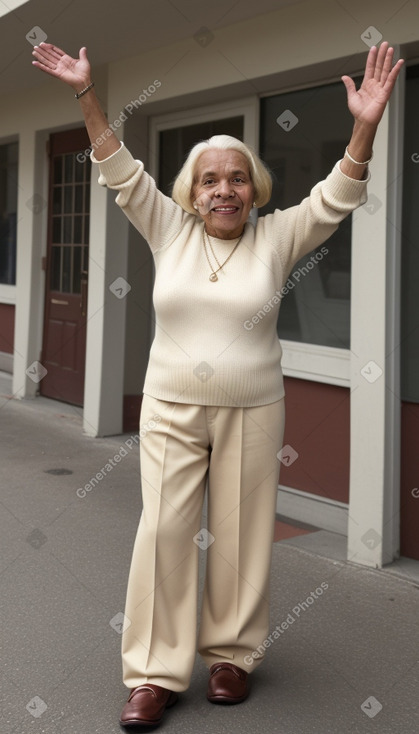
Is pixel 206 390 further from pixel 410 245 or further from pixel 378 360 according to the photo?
pixel 410 245

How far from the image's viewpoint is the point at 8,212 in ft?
34.9

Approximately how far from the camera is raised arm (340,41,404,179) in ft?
9.28

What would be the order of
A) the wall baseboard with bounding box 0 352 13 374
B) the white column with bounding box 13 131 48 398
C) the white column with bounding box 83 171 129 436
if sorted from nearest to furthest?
the white column with bounding box 83 171 129 436
the white column with bounding box 13 131 48 398
the wall baseboard with bounding box 0 352 13 374

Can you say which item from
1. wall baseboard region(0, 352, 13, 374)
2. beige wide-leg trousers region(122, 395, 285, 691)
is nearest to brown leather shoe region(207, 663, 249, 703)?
beige wide-leg trousers region(122, 395, 285, 691)

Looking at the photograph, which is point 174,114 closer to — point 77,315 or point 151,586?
point 77,315

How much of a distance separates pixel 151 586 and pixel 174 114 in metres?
4.90

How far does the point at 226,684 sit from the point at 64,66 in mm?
2193

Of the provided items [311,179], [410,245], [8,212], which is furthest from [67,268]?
[410,245]

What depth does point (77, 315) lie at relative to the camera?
878 centimetres

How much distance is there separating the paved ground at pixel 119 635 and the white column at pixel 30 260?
3455mm

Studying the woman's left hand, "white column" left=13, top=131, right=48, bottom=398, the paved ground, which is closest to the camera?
the woman's left hand

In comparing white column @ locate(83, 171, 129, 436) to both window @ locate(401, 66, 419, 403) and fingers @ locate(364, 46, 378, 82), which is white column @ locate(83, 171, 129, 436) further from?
fingers @ locate(364, 46, 378, 82)

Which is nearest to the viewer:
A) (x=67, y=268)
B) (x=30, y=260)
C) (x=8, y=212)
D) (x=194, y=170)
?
(x=194, y=170)

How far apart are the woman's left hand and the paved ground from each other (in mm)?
2037
